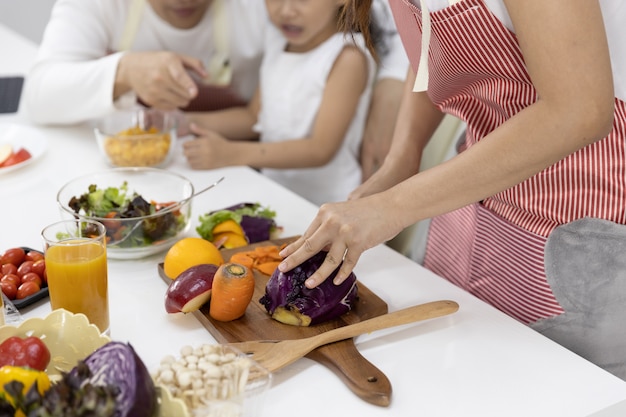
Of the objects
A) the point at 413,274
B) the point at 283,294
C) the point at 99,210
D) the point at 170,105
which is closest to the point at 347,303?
the point at 283,294

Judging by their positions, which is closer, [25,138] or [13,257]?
[13,257]

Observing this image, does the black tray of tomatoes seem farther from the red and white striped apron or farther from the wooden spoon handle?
the red and white striped apron

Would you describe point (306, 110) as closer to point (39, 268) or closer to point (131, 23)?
point (131, 23)

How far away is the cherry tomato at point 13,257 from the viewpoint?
1208 millimetres

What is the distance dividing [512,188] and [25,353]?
777 mm

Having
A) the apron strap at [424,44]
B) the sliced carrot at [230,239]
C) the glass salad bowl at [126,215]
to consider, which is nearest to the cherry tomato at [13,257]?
the glass salad bowl at [126,215]

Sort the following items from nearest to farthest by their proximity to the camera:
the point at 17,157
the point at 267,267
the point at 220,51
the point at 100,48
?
1. the point at 267,267
2. the point at 17,157
3. the point at 100,48
4. the point at 220,51

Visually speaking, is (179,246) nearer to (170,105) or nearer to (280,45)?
(170,105)

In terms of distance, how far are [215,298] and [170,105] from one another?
92cm

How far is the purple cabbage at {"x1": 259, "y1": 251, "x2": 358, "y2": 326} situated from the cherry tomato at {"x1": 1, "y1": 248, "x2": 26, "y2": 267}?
1.37 ft

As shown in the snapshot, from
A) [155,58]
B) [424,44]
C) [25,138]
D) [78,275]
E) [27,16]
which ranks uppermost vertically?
[424,44]

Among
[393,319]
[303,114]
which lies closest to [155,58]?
[303,114]

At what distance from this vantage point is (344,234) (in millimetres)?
1041

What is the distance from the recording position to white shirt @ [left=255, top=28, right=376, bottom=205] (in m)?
2.07
